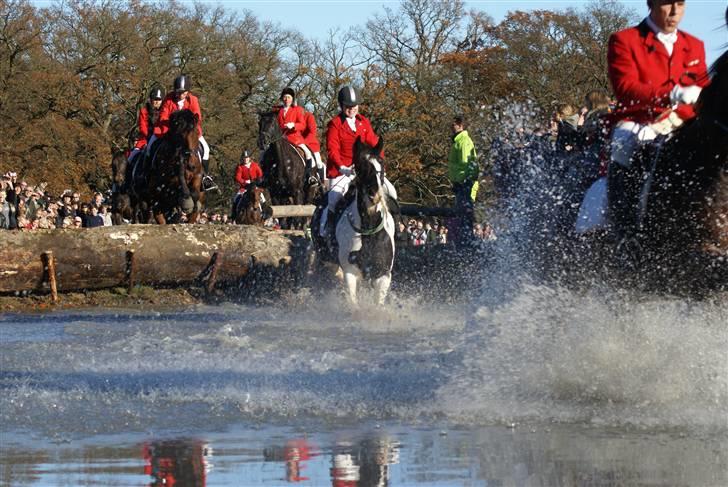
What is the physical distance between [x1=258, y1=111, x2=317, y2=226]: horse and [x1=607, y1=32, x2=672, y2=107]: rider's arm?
15.7 meters

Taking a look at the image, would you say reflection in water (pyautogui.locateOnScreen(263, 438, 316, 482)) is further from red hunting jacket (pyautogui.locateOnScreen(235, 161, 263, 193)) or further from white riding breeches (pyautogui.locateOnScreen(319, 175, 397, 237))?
red hunting jacket (pyautogui.locateOnScreen(235, 161, 263, 193))

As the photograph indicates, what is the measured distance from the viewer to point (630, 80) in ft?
29.1

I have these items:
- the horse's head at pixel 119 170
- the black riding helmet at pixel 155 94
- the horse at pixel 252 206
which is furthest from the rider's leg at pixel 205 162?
the horse's head at pixel 119 170

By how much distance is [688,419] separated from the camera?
7.09 meters

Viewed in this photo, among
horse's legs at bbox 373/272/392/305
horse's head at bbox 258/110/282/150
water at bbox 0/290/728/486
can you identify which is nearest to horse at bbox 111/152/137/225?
horse's head at bbox 258/110/282/150

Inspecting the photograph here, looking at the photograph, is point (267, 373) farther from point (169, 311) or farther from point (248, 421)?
point (169, 311)

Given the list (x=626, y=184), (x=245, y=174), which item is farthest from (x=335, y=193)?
(x=245, y=174)

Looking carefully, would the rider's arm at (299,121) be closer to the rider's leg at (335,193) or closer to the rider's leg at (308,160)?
the rider's leg at (308,160)

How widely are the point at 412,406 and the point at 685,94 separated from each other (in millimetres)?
2428

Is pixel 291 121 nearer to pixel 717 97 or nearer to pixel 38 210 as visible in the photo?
pixel 38 210

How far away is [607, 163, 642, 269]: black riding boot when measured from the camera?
8648mm

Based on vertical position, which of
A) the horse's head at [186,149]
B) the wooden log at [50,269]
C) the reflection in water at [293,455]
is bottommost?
the reflection in water at [293,455]

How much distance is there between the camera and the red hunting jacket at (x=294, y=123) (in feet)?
82.6

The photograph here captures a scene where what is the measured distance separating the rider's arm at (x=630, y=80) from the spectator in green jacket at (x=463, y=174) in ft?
39.1
